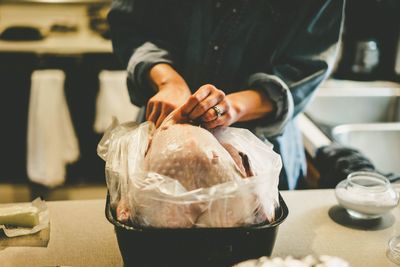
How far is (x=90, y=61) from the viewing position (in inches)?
102

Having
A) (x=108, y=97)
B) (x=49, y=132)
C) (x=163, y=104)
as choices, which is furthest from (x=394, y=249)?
(x=49, y=132)

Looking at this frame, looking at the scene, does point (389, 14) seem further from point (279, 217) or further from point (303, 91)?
point (279, 217)

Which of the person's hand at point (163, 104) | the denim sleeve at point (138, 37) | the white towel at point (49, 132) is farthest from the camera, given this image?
the white towel at point (49, 132)

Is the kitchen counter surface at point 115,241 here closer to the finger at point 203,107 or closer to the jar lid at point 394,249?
the jar lid at point 394,249

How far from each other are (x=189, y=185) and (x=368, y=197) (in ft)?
1.39

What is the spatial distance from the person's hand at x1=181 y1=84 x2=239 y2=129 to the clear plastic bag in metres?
0.06

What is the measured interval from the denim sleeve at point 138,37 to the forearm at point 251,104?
225 mm

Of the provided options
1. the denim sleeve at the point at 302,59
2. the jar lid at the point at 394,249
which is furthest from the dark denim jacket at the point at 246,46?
the jar lid at the point at 394,249

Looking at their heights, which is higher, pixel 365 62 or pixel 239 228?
pixel 239 228

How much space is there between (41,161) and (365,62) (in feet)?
5.84

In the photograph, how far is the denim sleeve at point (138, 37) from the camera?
1.11 metres

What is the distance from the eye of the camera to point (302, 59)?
43.1 inches

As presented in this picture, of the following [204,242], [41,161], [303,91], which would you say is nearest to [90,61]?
[41,161]

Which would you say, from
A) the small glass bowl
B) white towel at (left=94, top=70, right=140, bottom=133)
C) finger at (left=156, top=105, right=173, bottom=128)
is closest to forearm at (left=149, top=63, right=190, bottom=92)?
finger at (left=156, top=105, right=173, bottom=128)
